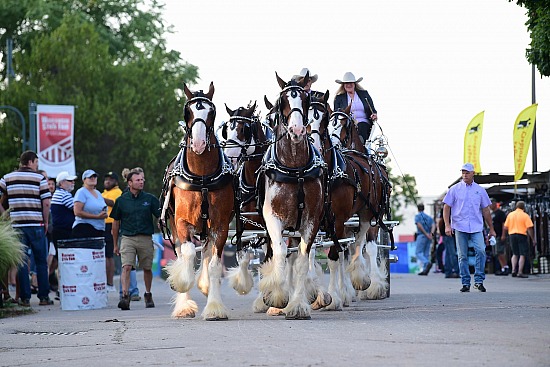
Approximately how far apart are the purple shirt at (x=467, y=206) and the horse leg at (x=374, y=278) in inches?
98.7

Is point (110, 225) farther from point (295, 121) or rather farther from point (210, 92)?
point (295, 121)

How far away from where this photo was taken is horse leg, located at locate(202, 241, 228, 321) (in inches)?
577

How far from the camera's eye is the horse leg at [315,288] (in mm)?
15078

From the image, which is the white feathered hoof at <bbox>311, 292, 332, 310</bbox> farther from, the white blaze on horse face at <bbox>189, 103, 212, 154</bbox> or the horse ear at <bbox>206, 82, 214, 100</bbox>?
the horse ear at <bbox>206, 82, 214, 100</bbox>

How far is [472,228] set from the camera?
68.2ft

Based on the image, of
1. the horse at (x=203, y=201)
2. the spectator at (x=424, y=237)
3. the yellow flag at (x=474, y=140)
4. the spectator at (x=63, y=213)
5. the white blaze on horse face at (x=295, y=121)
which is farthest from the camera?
the yellow flag at (x=474, y=140)

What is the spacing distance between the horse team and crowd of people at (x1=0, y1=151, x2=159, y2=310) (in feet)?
10.4

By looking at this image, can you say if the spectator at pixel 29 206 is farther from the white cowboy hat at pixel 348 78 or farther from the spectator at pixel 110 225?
the white cowboy hat at pixel 348 78

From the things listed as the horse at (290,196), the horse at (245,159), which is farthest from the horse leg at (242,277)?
the horse at (290,196)

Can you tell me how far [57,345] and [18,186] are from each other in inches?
331

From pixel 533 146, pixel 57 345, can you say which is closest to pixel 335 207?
pixel 57 345

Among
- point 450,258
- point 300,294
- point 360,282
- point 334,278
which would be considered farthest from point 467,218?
point 450,258

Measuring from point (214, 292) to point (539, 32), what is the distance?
1422 centimetres

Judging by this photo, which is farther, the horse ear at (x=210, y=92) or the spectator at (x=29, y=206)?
the spectator at (x=29, y=206)
